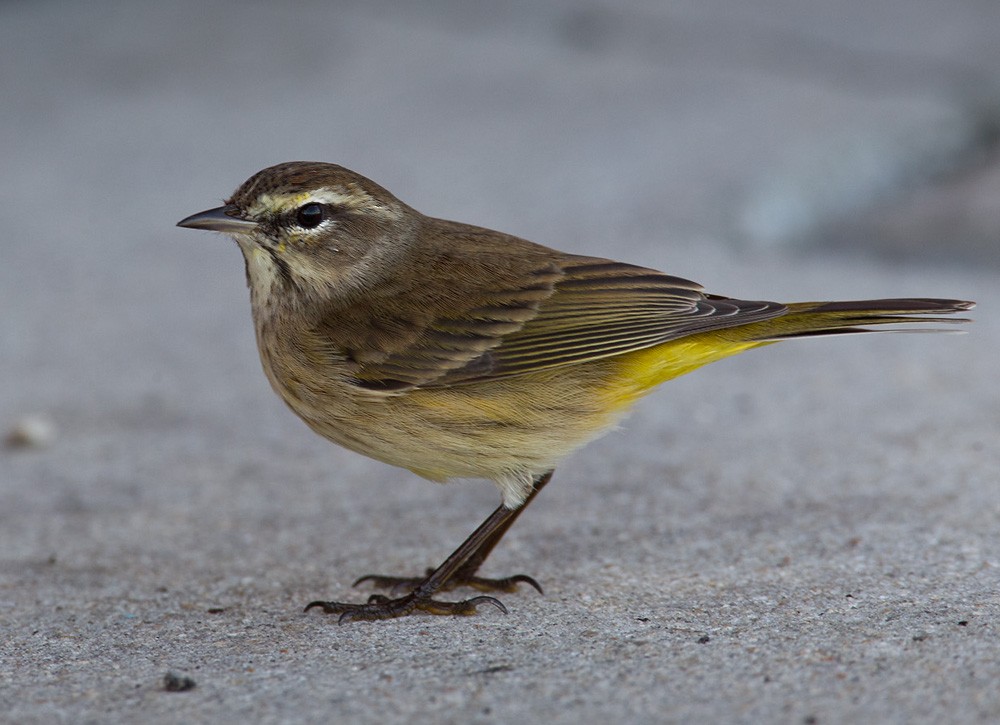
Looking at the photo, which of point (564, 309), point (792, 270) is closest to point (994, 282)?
point (792, 270)

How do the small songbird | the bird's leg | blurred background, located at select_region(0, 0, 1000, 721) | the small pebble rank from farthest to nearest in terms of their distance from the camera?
the small pebble < blurred background, located at select_region(0, 0, 1000, 721) < the small songbird < the bird's leg

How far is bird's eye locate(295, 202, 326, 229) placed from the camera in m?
4.32

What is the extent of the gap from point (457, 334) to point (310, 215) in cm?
62

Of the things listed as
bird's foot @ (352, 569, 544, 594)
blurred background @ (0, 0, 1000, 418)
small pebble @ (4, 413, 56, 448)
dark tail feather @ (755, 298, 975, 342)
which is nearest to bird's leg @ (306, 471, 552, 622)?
bird's foot @ (352, 569, 544, 594)

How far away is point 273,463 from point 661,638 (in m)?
2.41

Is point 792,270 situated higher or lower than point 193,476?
higher

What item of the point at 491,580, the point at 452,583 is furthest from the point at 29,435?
the point at 491,580

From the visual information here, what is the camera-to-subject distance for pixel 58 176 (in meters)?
8.59

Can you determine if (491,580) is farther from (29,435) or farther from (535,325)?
(29,435)

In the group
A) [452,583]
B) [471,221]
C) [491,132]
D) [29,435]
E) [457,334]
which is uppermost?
[491,132]

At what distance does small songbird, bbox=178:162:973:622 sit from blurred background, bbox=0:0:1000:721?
51cm

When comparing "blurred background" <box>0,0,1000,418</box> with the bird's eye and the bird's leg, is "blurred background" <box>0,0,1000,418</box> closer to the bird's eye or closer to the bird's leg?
the bird's eye

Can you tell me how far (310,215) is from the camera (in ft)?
14.3

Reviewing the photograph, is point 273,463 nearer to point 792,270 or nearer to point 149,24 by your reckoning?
point 792,270
